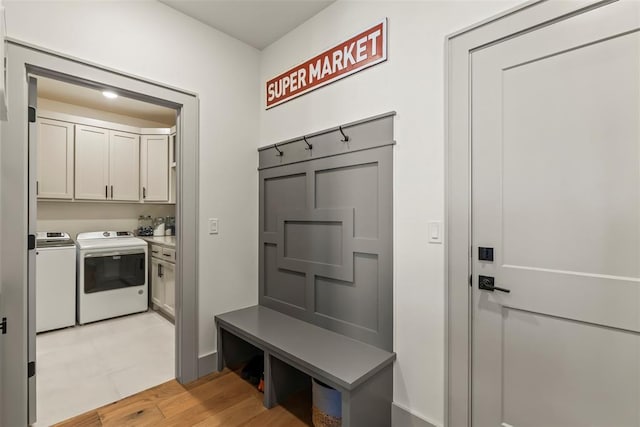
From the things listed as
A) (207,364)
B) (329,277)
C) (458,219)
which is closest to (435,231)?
(458,219)

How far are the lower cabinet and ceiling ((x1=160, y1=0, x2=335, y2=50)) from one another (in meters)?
2.42

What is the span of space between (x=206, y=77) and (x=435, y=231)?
204 cm

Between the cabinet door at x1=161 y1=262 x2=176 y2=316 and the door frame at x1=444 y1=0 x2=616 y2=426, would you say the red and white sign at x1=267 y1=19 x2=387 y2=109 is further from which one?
the cabinet door at x1=161 y1=262 x2=176 y2=316

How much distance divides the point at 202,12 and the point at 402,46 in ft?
4.98

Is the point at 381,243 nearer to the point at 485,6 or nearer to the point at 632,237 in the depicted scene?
the point at 632,237

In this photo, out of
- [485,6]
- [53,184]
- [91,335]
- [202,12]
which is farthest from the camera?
[53,184]

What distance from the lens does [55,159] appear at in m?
3.40

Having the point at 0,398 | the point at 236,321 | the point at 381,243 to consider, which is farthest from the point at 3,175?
the point at 381,243

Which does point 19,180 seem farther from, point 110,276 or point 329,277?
point 110,276

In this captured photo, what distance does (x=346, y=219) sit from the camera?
77.0 inches

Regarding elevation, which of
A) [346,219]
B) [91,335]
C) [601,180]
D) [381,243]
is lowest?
[91,335]

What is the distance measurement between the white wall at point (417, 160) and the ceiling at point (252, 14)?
49cm

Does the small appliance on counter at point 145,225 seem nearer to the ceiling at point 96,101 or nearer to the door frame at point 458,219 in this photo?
the ceiling at point 96,101

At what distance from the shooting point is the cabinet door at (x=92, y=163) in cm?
355
